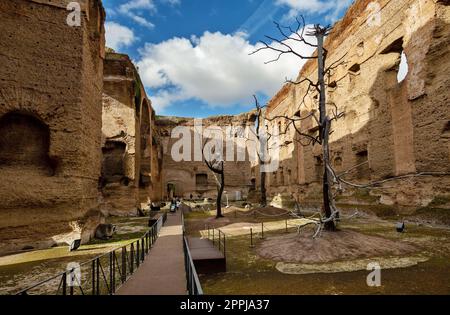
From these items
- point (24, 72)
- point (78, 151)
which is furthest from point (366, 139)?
point (24, 72)

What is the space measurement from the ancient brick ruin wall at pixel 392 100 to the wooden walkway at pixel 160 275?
6.24 meters

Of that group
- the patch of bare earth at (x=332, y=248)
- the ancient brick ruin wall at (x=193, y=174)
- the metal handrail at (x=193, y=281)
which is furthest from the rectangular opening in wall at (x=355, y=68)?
the ancient brick ruin wall at (x=193, y=174)

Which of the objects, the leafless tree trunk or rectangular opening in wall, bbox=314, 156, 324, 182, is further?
rectangular opening in wall, bbox=314, 156, 324, 182

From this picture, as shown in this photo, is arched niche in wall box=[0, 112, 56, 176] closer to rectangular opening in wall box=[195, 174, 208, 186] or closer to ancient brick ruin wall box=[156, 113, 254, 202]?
ancient brick ruin wall box=[156, 113, 254, 202]

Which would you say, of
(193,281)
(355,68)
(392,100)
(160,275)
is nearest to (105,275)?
(160,275)

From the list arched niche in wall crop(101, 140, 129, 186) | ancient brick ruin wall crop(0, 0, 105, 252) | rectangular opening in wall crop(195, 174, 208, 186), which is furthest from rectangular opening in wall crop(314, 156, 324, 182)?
rectangular opening in wall crop(195, 174, 208, 186)

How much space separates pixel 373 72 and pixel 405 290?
1364cm

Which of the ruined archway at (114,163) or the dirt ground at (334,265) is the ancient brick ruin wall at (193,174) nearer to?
the ruined archway at (114,163)

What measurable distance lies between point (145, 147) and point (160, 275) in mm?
20061

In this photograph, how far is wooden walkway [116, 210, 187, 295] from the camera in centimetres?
420

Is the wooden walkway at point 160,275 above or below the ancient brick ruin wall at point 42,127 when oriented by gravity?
below

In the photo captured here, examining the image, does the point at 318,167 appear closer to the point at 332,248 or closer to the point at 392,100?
the point at 392,100

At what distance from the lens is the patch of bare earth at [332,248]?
6.35 meters

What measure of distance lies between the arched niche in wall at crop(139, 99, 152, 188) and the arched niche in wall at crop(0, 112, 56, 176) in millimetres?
13460
